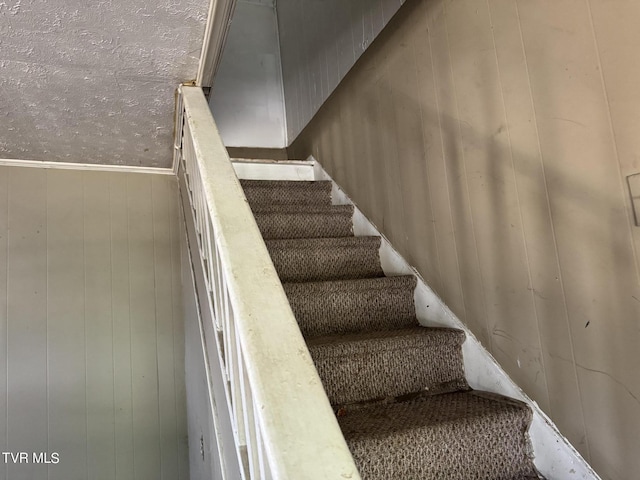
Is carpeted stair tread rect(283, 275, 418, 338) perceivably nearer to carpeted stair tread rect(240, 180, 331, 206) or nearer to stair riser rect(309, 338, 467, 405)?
stair riser rect(309, 338, 467, 405)

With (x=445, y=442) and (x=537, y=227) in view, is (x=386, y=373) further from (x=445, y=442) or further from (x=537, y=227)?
(x=537, y=227)

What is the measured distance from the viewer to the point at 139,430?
2479mm

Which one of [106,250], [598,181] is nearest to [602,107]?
[598,181]

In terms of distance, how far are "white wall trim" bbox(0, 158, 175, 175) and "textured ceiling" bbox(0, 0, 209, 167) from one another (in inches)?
5.3

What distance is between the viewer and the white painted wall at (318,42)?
2246 mm

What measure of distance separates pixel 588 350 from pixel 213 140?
1159 millimetres

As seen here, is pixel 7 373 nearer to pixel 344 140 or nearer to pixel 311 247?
pixel 311 247

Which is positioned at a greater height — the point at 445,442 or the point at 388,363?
the point at 388,363

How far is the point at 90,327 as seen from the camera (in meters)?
2.49

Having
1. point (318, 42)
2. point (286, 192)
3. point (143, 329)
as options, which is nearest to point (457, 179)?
point (286, 192)

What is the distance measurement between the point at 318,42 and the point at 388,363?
2344 millimetres

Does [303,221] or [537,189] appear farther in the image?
[303,221]

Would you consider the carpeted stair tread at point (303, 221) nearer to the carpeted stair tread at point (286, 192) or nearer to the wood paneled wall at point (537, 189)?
the carpeted stair tread at point (286, 192)

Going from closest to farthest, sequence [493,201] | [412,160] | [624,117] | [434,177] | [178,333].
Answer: [624,117]
[493,201]
[434,177]
[412,160]
[178,333]
